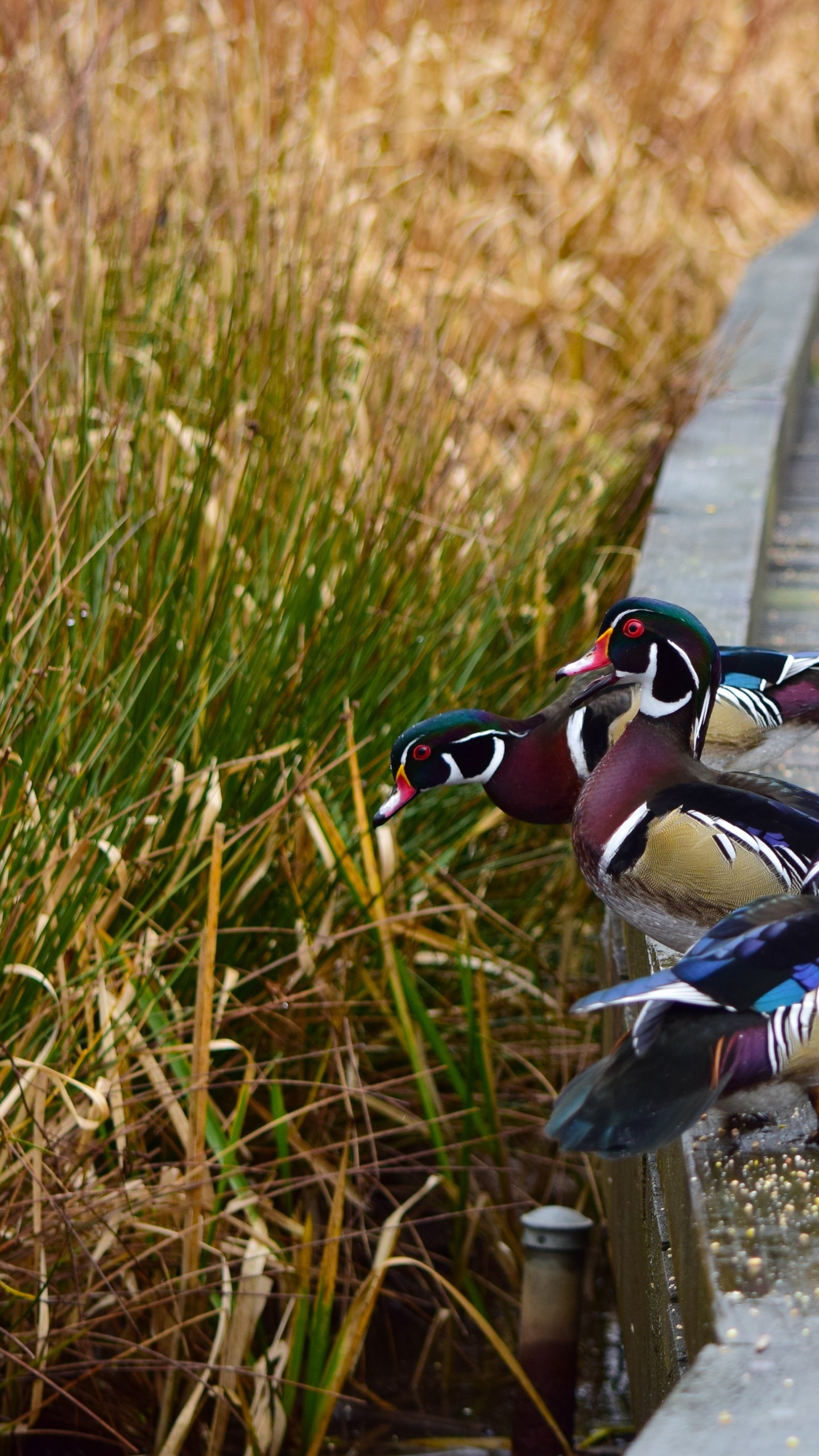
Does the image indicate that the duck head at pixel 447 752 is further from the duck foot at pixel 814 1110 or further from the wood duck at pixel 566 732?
the duck foot at pixel 814 1110

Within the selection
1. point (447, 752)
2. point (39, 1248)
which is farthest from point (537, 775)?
point (39, 1248)

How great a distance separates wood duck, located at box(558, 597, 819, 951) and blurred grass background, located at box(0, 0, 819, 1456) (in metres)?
0.46

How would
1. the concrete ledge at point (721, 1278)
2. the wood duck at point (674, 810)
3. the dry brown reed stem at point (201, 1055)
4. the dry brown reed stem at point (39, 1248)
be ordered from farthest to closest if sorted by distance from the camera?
the dry brown reed stem at point (201, 1055) → the dry brown reed stem at point (39, 1248) → the wood duck at point (674, 810) → the concrete ledge at point (721, 1278)

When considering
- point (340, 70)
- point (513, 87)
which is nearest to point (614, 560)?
point (340, 70)

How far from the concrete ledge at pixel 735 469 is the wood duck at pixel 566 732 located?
697 millimetres

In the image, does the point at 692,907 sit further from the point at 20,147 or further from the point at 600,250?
the point at 600,250

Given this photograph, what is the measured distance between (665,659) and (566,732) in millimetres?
329

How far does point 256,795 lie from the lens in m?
2.63

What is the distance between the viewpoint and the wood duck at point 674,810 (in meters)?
1.84

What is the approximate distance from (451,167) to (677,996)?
5.58m

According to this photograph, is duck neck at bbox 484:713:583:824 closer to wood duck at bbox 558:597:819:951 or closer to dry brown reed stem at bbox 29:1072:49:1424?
wood duck at bbox 558:597:819:951

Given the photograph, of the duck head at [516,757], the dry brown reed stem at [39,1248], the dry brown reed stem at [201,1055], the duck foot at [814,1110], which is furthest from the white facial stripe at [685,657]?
the dry brown reed stem at [39,1248]

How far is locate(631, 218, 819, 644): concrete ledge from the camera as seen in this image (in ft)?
10.6

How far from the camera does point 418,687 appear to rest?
3010 millimetres
